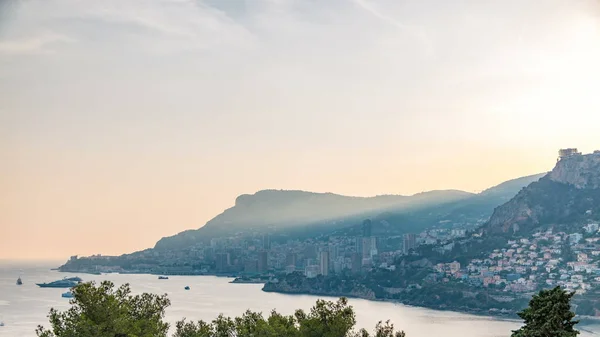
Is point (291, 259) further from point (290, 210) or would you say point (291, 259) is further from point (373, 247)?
point (290, 210)

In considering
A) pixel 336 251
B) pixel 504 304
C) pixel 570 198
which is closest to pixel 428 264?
pixel 570 198

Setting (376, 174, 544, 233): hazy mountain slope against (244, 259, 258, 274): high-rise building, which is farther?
(376, 174, 544, 233): hazy mountain slope

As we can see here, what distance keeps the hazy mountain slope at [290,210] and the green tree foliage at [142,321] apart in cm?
7561

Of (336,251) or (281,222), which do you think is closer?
(336,251)

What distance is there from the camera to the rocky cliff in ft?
140

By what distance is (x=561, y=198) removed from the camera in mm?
43688

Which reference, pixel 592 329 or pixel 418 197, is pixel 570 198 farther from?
pixel 418 197

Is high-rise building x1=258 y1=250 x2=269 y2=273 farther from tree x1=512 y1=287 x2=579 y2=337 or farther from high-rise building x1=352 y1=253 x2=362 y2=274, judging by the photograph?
tree x1=512 y1=287 x2=579 y2=337

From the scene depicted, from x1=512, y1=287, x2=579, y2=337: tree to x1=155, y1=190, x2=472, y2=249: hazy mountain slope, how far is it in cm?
7957

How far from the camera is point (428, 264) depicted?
46469 mm

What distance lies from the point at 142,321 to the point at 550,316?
477 centimetres

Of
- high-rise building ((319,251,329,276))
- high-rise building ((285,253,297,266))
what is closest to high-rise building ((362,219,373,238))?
high-rise building ((285,253,297,266))

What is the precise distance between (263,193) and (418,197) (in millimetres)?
20845

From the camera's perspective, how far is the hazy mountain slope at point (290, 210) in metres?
88.4
